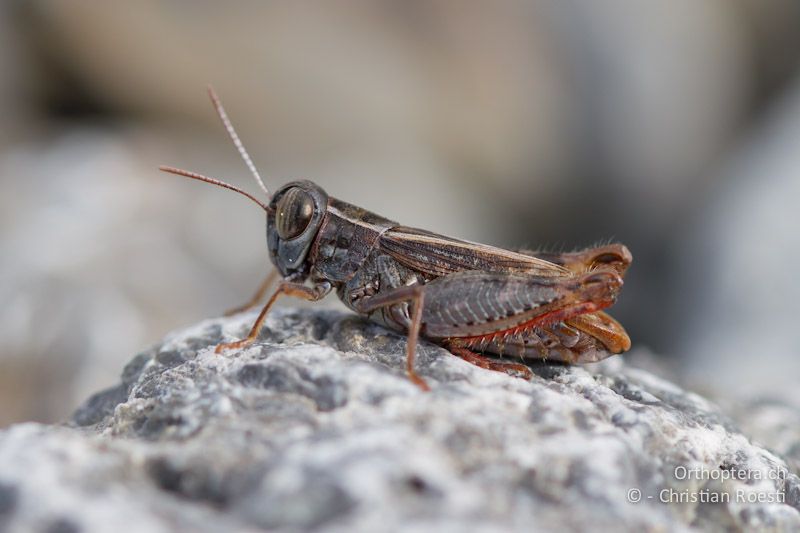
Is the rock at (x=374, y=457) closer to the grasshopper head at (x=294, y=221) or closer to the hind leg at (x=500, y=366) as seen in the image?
the hind leg at (x=500, y=366)

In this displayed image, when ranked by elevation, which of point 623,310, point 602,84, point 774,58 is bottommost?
point 623,310

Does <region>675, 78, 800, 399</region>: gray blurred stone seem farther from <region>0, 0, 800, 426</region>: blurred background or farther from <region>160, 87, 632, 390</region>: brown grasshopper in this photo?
<region>160, 87, 632, 390</region>: brown grasshopper

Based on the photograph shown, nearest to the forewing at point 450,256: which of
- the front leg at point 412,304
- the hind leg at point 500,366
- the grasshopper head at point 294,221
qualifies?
the front leg at point 412,304

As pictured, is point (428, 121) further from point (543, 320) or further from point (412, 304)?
point (543, 320)

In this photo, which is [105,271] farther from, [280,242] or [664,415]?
[664,415]

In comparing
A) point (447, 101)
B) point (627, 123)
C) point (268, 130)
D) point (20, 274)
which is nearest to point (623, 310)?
point (627, 123)

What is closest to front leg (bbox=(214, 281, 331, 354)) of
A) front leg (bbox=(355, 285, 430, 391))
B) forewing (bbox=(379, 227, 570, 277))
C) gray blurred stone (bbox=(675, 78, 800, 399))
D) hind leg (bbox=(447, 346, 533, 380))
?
front leg (bbox=(355, 285, 430, 391))
